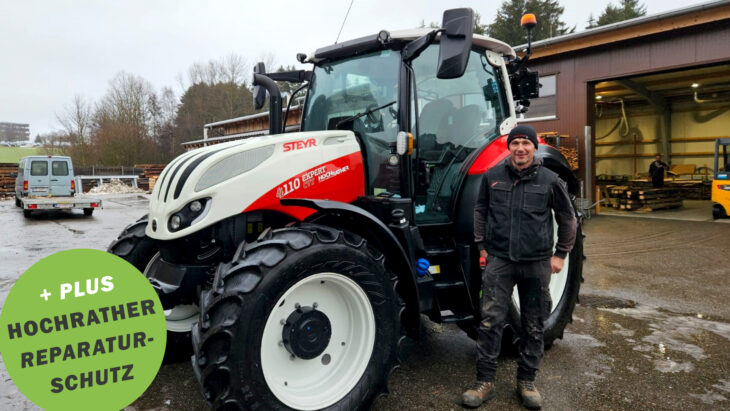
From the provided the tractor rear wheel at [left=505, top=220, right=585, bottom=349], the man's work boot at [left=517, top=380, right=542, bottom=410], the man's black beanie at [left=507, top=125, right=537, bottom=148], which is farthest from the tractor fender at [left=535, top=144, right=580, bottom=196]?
the man's work boot at [left=517, top=380, right=542, bottom=410]

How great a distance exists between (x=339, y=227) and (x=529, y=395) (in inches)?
61.5

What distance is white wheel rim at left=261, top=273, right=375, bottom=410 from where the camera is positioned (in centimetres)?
270

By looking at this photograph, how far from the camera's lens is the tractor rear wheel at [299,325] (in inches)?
96.4

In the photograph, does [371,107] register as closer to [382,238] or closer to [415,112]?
[415,112]

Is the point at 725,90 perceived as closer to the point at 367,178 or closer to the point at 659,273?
the point at 659,273

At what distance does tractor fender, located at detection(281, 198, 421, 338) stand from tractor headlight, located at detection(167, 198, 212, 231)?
0.45 metres

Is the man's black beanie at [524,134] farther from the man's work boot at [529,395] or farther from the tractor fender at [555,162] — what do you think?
the man's work boot at [529,395]

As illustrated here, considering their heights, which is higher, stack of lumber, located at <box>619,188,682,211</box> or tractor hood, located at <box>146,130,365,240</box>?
tractor hood, located at <box>146,130,365,240</box>

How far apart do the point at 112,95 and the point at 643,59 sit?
36.8 metres

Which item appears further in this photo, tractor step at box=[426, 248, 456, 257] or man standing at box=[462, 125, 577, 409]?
tractor step at box=[426, 248, 456, 257]

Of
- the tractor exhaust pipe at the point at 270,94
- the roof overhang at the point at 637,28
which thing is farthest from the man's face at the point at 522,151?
the roof overhang at the point at 637,28

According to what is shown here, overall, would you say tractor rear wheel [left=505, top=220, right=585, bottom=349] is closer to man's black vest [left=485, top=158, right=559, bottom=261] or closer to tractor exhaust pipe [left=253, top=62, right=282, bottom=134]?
man's black vest [left=485, top=158, right=559, bottom=261]

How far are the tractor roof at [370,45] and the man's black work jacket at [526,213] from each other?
1106 millimetres

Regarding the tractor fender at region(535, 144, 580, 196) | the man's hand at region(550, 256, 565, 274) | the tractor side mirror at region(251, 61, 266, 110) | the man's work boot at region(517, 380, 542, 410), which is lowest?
the man's work boot at region(517, 380, 542, 410)
